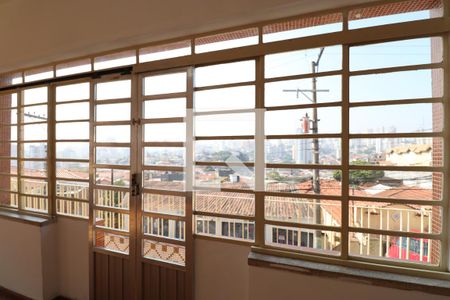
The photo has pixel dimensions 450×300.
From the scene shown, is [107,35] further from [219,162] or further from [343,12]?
[343,12]

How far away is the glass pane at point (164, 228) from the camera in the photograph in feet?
5.95

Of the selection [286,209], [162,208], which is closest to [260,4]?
[286,209]

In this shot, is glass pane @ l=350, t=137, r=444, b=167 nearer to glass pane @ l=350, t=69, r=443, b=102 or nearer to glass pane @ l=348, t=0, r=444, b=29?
glass pane @ l=350, t=69, r=443, b=102

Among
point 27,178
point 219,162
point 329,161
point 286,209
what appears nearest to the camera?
point 329,161

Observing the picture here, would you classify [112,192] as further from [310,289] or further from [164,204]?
[310,289]

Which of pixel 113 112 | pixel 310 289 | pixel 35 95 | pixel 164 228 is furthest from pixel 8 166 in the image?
pixel 310 289

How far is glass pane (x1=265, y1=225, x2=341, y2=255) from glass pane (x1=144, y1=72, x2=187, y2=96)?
126 centimetres

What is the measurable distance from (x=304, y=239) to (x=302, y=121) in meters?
0.80

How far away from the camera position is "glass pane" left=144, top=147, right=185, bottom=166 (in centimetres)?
181

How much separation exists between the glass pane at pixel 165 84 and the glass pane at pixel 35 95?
1281 millimetres

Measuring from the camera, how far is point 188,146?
1769 millimetres

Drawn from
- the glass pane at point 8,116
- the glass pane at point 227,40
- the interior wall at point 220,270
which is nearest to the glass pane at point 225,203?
the interior wall at point 220,270

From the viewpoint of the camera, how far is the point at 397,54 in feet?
4.32

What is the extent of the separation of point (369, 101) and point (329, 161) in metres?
0.42
